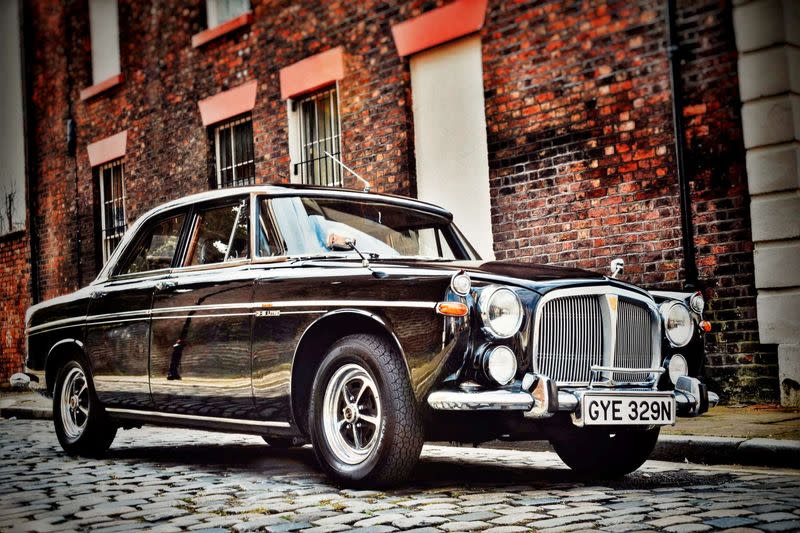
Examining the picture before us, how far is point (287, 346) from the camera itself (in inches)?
195

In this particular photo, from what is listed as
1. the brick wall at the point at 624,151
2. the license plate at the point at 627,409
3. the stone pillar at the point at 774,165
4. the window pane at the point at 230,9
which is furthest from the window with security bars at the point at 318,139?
the license plate at the point at 627,409

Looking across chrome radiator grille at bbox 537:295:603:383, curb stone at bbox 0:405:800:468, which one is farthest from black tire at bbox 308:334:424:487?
curb stone at bbox 0:405:800:468

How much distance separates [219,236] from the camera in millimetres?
5805

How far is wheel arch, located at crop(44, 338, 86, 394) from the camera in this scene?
6.76 m

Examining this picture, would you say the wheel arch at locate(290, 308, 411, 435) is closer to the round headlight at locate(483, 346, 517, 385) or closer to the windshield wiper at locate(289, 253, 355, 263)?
the windshield wiper at locate(289, 253, 355, 263)

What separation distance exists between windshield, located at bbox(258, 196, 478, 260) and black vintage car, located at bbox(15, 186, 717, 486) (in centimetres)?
1

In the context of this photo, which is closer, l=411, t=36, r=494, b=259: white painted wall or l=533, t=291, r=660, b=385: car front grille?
l=533, t=291, r=660, b=385: car front grille

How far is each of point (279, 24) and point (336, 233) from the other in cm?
722

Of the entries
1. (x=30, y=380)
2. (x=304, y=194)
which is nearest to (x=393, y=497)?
(x=304, y=194)

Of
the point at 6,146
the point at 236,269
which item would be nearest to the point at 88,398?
the point at 236,269

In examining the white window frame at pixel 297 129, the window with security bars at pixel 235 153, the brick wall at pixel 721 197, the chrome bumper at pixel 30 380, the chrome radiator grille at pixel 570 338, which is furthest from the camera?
the window with security bars at pixel 235 153

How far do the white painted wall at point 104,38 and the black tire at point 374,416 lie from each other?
1143 cm

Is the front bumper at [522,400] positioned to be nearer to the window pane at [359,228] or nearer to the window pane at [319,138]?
the window pane at [359,228]

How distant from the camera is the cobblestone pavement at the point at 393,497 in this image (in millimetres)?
3773
